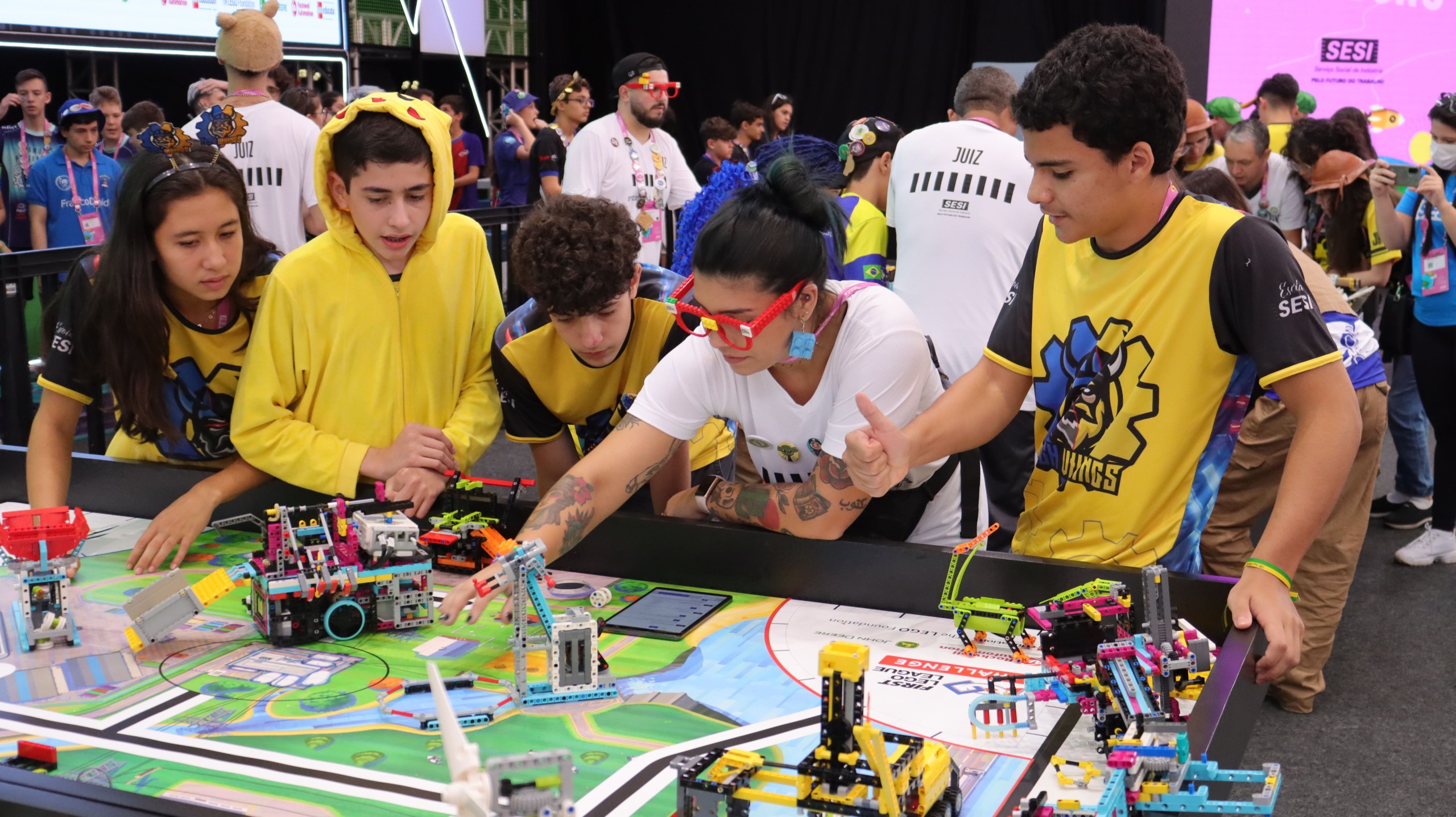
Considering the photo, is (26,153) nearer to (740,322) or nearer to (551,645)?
(740,322)

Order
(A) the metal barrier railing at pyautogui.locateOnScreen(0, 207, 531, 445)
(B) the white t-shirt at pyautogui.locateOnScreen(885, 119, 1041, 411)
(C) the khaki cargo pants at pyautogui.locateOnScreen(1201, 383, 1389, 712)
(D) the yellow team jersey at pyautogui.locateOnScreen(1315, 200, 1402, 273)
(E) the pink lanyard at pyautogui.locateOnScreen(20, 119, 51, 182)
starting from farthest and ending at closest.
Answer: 1. (E) the pink lanyard at pyautogui.locateOnScreen(20, 119, 51, 182)
2. (D) the yellow team jersey at pyautogui.locateOnScreen(1315, 200, 1402, 273)
3. (A) the metal barrier railing at pyautogui.locateOnScreen(0, 207, 531, 445)
4. (B) the white t-shirt at pyautogui.locateOnScreen(885, 119, 1041, 411)
5. (C) the khaki cargo pants at pyautogui.locateOnScreen(1201, 383, 1389, 712)

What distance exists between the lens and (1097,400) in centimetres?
168

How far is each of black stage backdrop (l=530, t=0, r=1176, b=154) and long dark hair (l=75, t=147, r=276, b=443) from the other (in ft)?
27.6

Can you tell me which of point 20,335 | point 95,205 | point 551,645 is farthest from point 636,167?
point 551,645

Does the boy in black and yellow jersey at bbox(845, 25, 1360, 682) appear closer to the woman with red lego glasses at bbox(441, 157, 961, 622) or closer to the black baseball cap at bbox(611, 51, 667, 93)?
the woman with red lego glasses at bbox(441, 157, 961, 622)

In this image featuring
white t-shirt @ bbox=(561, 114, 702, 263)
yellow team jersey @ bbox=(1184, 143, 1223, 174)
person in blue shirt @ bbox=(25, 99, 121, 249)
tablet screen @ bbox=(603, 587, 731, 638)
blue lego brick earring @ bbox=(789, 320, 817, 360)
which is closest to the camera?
tablet screen @ bbox=(603, 587, 731, 638)

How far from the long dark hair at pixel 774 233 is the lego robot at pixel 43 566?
0.98 metres

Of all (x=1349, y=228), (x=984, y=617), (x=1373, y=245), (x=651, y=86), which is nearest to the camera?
(x=984, y=617)

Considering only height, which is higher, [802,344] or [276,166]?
[276,166]

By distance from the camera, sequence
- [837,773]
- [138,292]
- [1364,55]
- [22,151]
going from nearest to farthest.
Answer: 1. [837,773]
2. [138,292]
3. [22,151]
4. [1364,55]

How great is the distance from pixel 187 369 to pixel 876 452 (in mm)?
1265

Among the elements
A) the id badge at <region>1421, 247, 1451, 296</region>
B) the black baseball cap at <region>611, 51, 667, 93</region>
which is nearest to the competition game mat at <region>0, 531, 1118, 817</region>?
the id badge at <region>1421, 247, 1451, 296</region>

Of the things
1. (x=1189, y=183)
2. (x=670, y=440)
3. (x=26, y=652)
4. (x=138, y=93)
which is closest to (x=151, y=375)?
(x=26, y=652)

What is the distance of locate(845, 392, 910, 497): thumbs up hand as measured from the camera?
1644 millimetres
